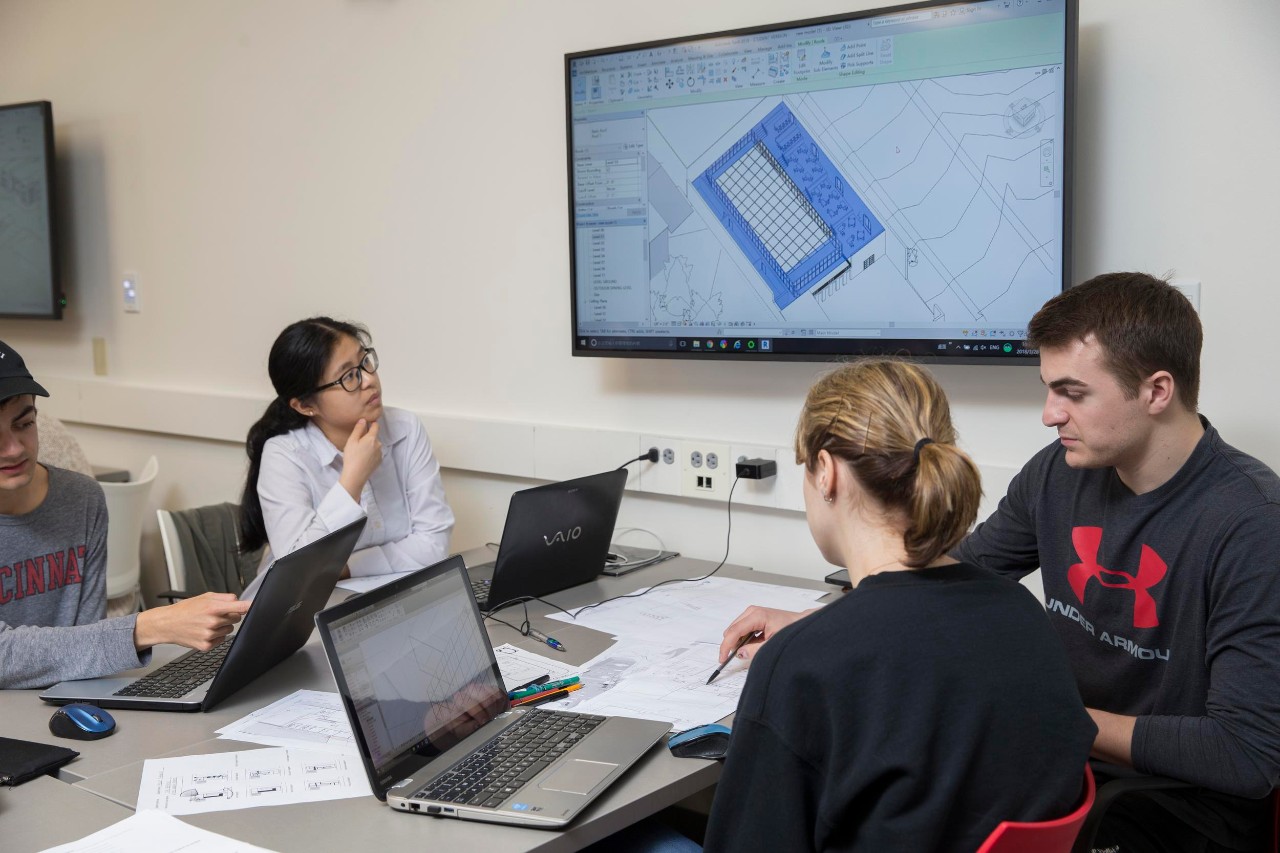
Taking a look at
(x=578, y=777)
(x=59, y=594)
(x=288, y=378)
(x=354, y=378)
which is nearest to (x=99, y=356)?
(x=288, y=378)

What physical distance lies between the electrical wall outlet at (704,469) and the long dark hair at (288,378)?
2.85 feet

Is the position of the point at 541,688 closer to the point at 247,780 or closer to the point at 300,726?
the point at 300,726

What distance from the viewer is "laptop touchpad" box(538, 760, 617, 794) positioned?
1396mm

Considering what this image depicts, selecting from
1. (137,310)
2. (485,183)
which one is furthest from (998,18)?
(137,310)

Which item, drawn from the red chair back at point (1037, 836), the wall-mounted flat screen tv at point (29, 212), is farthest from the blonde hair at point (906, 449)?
the wall-mounted flat screen tv at point (29, 212)

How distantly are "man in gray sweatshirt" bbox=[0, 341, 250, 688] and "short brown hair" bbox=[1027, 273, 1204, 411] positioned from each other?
1.40 m

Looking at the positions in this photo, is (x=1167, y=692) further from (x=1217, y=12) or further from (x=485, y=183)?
(x=485, y=183)

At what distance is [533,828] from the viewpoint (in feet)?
4.36

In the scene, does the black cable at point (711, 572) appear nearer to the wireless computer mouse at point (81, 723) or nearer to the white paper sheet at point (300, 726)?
the white paper sheet at point (300, 726)

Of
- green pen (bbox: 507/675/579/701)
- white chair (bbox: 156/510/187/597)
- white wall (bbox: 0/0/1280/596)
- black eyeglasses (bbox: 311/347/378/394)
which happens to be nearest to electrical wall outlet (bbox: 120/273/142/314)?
white wall (bbox: 0/0/1280/596)

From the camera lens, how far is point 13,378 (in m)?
1.91

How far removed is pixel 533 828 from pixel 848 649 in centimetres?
47

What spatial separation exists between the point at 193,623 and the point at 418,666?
0.49 m

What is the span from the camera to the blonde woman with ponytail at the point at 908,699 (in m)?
1.14
